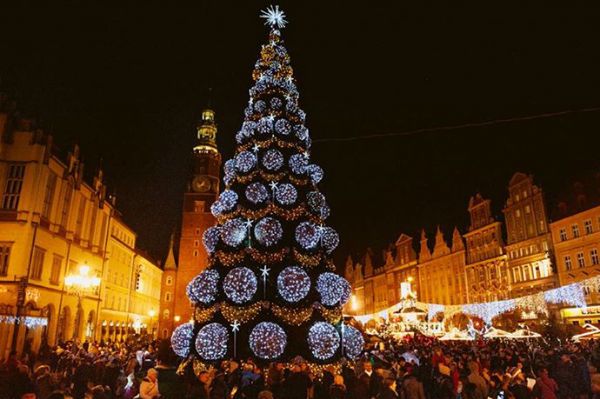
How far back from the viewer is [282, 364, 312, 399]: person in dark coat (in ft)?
28.3

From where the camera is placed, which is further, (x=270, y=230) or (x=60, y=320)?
(x=60, y=320)

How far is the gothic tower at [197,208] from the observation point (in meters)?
55.2

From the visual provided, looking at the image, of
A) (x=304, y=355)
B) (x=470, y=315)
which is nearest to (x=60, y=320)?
(x=304, y=355)

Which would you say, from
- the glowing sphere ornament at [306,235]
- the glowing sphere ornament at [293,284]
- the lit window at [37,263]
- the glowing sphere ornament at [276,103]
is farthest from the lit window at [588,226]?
the lit window at [37,263]

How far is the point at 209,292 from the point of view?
13.4 metres

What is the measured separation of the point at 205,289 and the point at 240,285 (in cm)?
124

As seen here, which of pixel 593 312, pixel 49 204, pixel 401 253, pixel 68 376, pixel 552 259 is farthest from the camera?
pixel 401 253

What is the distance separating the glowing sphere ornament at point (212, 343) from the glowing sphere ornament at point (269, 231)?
9.80 ft

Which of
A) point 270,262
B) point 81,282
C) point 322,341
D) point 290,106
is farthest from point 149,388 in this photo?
point 81,282

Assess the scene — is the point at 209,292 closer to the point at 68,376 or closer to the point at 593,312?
the point at 68,376

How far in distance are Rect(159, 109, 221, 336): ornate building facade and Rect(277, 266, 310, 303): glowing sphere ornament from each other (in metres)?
42.0

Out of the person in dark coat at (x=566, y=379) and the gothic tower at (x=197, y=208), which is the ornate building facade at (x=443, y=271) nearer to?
the gothic tower at (x=197, y=208)

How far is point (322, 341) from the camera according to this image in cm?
1266

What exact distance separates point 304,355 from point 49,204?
70.4 feet
